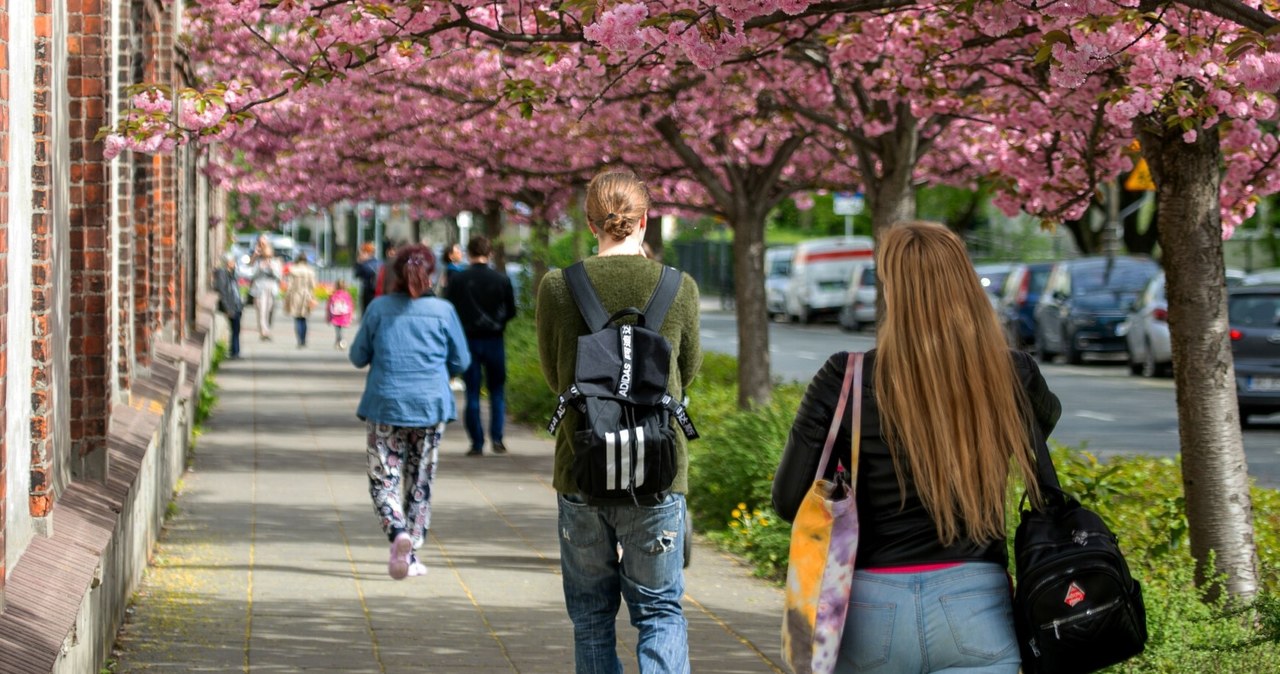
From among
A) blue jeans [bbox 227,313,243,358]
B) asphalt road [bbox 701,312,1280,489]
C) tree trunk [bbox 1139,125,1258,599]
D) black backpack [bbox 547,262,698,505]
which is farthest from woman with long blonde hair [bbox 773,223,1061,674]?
blue jeans [bbox 227,313,243,358]

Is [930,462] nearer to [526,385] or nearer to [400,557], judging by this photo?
[400,557]

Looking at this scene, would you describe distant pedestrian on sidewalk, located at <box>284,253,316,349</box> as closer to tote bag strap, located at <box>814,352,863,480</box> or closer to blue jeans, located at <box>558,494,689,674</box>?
blue jeans, located at <box>558,494,689,674</box>

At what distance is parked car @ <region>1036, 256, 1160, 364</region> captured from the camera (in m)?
29.3

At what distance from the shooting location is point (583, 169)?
16.1 meters

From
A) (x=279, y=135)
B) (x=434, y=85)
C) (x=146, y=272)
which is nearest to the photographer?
(x=146, y=272)

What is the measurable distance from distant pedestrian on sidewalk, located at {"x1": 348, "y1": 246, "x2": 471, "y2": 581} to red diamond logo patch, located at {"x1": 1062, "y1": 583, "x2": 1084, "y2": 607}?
18.1 feet

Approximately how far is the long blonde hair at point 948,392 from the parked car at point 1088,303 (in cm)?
2585

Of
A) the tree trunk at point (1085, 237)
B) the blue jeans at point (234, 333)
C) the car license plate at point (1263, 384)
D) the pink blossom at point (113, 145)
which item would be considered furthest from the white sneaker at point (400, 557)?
the tree trunk at point (1085, 237)

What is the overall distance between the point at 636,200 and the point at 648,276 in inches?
9.2

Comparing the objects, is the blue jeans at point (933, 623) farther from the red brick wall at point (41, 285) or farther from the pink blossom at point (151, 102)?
the pink blossom at point (151, 102)

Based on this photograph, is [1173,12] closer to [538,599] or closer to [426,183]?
[538,599]

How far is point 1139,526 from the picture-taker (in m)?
8.45

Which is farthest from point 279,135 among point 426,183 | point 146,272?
point 146,272

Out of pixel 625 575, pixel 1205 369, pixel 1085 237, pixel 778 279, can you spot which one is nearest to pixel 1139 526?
pixel 1205 369
